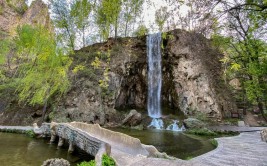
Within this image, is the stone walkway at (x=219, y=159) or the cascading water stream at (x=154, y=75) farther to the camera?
the cascading water stream at (x=154, y=75)

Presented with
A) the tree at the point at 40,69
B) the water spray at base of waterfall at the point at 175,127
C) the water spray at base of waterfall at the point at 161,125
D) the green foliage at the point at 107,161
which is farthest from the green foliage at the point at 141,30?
the green foliage at the point at 107,161

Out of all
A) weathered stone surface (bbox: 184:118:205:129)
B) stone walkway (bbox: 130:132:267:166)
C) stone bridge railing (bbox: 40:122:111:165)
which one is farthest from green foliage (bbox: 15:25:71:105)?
stone walkway (bbox: 130:132:267:166)

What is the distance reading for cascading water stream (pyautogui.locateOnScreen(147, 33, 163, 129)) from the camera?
2305 cm

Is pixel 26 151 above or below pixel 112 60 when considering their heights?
below

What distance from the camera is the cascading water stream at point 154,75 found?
23047 millimetres

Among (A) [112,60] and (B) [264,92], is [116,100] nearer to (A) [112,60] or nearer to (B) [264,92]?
(A) [112,60]

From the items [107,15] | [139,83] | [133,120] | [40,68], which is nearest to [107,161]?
[133,120]

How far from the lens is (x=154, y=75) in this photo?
78.5 feet

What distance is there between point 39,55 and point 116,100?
8.56 metres

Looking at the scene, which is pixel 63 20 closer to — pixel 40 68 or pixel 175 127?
pixel 40 68

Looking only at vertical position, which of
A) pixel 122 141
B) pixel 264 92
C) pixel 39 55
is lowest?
pixel 122 141

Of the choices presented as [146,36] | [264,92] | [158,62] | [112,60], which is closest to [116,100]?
[112,60]

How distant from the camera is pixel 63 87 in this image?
2084 cm

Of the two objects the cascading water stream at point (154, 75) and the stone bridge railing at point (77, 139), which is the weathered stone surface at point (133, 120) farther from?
the stone bridge railing at point (77, 139)
